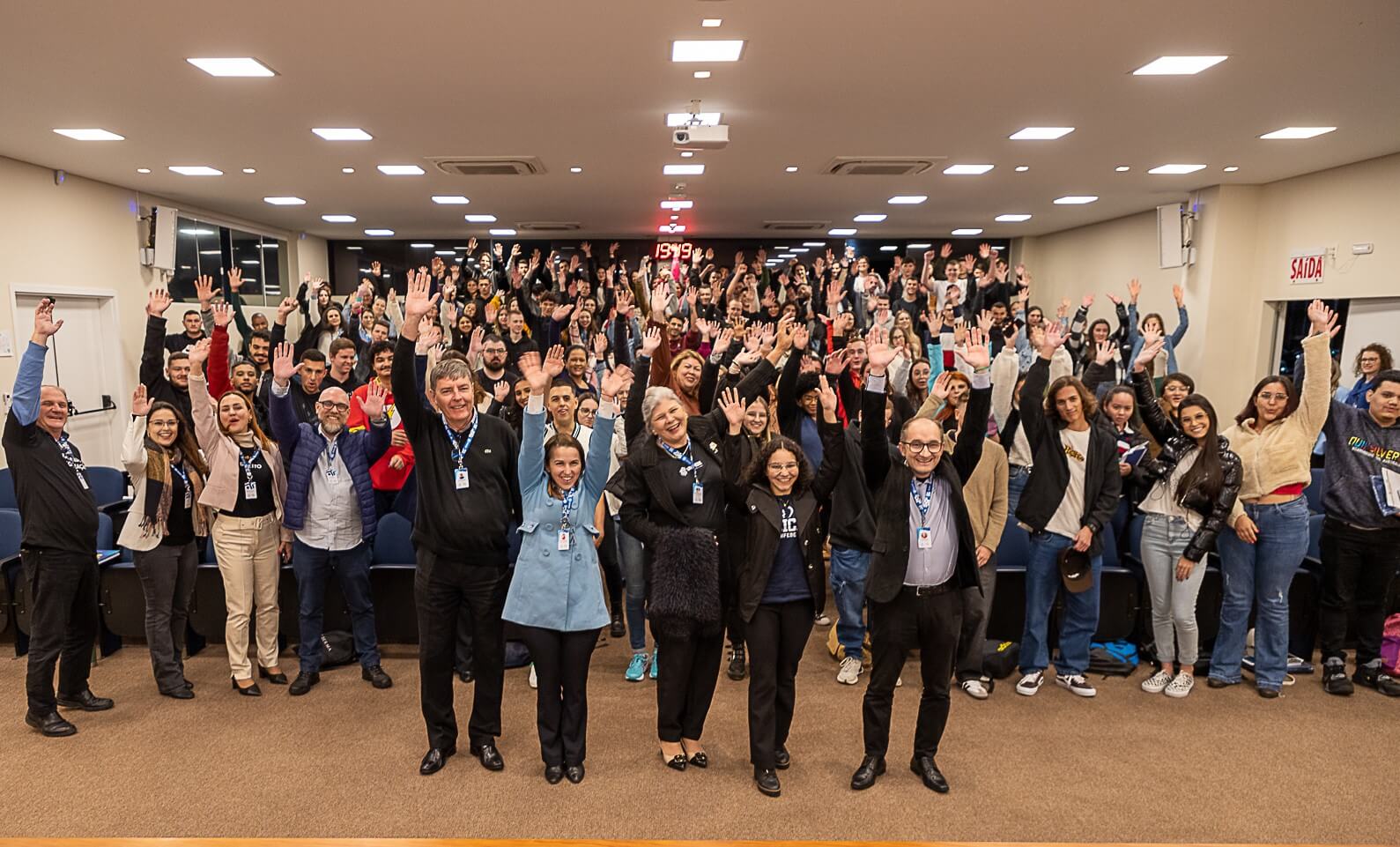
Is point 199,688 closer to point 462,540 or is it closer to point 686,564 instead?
point 462,540

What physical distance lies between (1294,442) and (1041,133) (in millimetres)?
3408

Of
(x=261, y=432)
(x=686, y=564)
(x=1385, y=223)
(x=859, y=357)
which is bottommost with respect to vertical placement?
(x=686, y=564)

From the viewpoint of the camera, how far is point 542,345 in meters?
8.07

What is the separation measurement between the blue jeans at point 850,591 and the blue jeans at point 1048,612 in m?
0.84

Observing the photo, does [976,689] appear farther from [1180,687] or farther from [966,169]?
[966,169]

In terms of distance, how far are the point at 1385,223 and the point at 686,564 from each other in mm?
7998

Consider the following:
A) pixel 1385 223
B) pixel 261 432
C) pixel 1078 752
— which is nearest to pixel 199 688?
pixel 261 432


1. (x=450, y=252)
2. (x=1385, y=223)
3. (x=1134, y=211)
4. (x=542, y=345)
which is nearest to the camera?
(x=1385, y=223)

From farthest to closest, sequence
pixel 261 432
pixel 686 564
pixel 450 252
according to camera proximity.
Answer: pixel 450 252 → pixel 261 432 → pixel 686 564

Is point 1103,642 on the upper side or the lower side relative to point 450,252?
lower

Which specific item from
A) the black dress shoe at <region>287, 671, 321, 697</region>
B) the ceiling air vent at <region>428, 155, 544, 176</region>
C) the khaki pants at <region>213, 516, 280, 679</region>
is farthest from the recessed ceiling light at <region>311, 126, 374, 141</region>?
the black dress shoe at <region>287, 671, 321, 697</region>

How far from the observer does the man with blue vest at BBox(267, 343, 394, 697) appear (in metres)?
3.90

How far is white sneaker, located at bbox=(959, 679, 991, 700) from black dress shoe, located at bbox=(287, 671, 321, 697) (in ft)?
10.9

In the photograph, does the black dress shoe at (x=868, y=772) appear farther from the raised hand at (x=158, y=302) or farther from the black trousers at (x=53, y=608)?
the raised hand at (x=158, y=302)
